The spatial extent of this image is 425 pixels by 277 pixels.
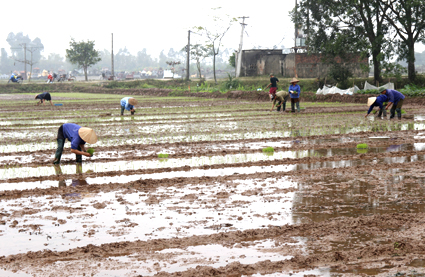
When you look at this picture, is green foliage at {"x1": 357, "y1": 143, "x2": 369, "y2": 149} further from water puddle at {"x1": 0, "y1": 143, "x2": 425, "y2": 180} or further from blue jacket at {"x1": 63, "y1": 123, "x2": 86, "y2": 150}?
blue jacket at {"x1": 63, "y1": 123, "x2": 86, "y2": 150}

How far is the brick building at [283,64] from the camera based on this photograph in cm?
3658

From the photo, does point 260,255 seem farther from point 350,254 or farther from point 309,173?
point 309,173

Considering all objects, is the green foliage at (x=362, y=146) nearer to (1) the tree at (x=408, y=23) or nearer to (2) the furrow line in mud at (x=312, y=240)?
(2) the furrow line in mud at (x=312, y=240)

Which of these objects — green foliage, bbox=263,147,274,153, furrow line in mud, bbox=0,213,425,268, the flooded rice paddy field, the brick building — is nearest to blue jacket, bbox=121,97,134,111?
the flooded rice paddy field

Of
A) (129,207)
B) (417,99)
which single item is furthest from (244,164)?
(417,99)

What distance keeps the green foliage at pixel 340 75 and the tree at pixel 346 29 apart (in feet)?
3.11

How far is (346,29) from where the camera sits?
95.7ft

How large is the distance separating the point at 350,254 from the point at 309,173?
378 centimetres

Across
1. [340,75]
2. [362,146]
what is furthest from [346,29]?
[362,146]

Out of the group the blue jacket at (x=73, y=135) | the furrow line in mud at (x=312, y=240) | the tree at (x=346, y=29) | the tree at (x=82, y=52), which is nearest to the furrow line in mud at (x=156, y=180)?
the blue jacket at (x=73, y=135)

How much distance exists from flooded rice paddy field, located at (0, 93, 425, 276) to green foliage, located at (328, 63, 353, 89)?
59.8ft

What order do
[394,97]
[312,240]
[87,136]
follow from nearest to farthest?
[312,240] → [87,136] → [394,97]

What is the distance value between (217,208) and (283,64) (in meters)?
36.0

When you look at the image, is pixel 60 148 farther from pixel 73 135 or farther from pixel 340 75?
pixel 340 75
